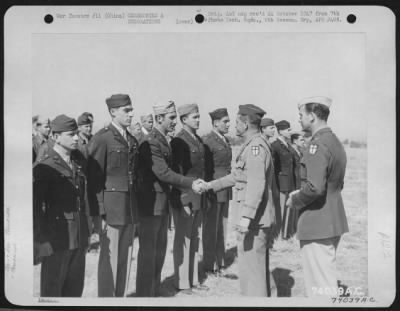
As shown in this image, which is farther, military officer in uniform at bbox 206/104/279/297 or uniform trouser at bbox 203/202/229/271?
uniform trouser at bbox 203/202/229/271

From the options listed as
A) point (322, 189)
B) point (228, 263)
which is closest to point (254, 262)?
point (228, 263)

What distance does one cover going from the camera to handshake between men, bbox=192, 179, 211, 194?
2811mm

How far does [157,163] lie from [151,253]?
552 millimetres

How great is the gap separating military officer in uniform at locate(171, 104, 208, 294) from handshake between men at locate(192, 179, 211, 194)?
2 cm

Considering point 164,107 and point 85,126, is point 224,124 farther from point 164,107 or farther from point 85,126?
point 85,126

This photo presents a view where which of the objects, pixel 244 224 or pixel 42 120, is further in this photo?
pixel 42 120

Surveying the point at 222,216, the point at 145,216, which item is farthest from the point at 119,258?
the point at 222,216

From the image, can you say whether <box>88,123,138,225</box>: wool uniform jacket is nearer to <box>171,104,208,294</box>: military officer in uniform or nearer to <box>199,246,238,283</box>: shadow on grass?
<box>171,104,208,294</box>: military officer in uniform

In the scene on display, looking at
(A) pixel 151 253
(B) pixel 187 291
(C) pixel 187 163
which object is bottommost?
(B) pixel 187 291

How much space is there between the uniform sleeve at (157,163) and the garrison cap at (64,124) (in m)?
0.44

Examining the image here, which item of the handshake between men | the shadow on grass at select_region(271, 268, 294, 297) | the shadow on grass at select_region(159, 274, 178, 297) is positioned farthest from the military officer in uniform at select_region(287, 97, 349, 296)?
the shadow on grass at select_region(159, 274, 178, 297)

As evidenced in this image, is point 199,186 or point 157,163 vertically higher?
point 157,163

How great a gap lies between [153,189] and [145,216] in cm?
17

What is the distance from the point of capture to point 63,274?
282cm
